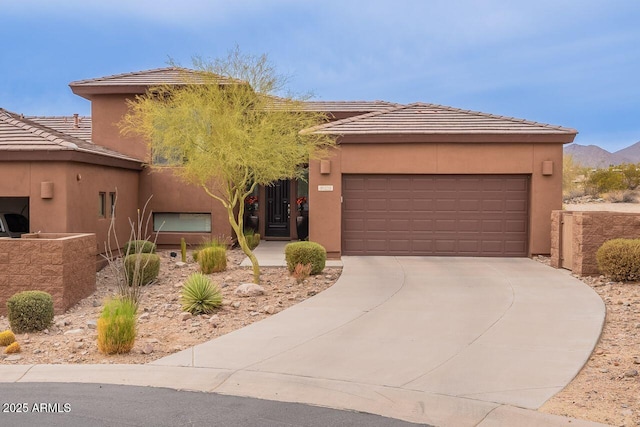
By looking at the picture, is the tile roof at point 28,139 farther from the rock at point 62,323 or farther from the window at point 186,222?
the rock at point 62,323

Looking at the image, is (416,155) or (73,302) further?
(416,155)

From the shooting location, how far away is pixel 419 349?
8945 millimetres

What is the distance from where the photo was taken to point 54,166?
16.8m

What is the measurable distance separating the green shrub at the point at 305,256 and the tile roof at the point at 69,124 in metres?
13.6

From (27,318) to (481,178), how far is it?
13.8m

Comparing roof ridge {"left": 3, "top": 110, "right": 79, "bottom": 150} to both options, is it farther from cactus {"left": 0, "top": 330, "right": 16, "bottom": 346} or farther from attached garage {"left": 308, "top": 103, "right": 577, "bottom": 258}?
cactus {"left": 0, "top": 330, "right": 16, "bottom": 346}

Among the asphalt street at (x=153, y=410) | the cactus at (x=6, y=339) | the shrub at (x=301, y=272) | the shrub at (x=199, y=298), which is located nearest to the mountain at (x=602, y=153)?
the shrub at (x=301, y=272)

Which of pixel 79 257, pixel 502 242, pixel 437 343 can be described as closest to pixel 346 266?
pixel 502 242

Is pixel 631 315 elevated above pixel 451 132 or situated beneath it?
situated beneath

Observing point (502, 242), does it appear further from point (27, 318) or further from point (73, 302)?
point (27, 318)

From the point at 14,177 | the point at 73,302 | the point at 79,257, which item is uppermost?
the point at 14,177

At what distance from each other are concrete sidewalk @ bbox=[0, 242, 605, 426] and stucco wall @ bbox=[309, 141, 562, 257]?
5.82 m

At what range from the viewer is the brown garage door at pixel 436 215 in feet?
64.3

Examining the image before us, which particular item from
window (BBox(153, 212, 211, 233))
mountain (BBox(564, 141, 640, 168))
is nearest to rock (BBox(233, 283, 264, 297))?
window (BBox(153, 212, 211, 233))
